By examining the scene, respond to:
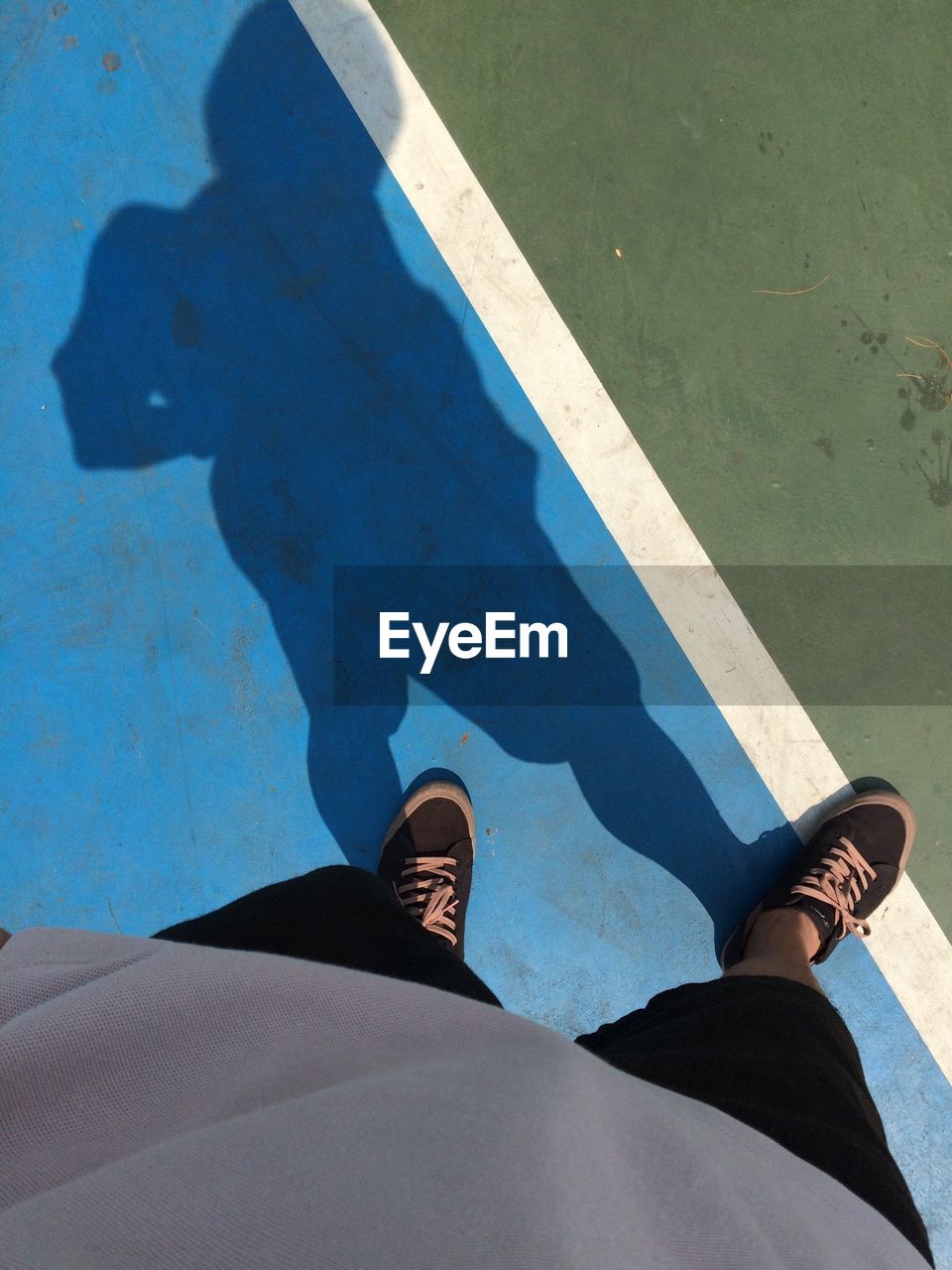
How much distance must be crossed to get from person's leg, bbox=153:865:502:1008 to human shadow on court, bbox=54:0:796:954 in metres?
0.84

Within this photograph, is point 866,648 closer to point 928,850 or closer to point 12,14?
point 928,850

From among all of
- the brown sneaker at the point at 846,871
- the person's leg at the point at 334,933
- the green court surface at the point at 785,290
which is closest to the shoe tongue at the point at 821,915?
the brown sneaker at the point at 846,871

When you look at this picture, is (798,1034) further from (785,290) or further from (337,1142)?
(785,290)

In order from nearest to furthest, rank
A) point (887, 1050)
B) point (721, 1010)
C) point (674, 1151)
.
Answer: point (674, 1151) < point (721, 1010) < point (887, 1050)

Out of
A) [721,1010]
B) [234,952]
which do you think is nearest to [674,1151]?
[234,952]

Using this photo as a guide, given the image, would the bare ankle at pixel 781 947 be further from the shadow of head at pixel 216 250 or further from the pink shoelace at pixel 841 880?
the shadow of head at pixel 216 250

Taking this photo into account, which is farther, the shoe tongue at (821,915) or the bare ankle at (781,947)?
Result: the shoe tongue at (821,915)

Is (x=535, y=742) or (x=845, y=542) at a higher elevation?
(x=845, y=542)

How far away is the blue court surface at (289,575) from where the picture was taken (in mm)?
2373

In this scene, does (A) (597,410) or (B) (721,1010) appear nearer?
(B) (721,1010)

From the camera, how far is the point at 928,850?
2375 mm

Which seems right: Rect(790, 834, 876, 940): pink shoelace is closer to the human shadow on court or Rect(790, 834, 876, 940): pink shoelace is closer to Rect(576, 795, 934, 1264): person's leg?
Rect(576, 795, 934, 1264): person's leg

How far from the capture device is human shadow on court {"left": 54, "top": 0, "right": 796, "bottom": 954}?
7.83 ft

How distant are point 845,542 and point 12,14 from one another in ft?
9.89
